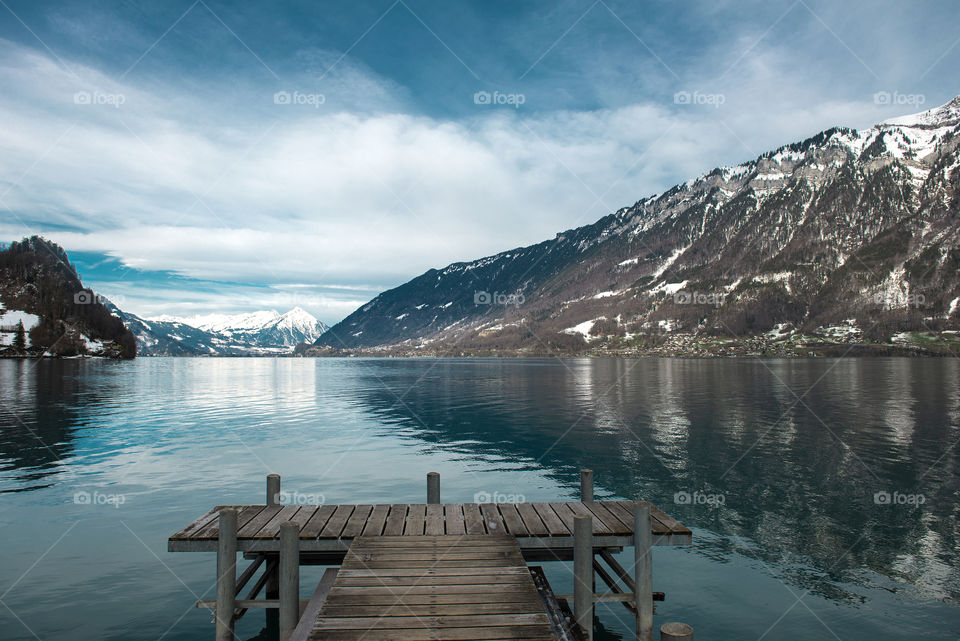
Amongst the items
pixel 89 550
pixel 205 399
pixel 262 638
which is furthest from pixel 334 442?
pixel 205 399

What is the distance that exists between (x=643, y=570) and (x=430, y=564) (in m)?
6.02

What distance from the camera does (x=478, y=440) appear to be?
54062mm

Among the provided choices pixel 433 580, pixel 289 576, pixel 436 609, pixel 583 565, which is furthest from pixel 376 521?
pixel 583 565

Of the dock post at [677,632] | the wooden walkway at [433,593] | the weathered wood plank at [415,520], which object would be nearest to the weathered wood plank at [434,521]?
the weathered wood plank at [415,520]

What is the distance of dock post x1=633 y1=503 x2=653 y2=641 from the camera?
1520 centimetres

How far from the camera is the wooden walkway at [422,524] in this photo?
51.2 feet

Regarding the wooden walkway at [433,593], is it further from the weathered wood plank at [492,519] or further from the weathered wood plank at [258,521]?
the weathered wood plank at [258,521]

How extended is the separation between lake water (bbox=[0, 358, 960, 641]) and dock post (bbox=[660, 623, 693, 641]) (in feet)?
22.3

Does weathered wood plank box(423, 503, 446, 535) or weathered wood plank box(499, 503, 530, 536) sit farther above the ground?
weathered wood plank box(499, 503, 530, 536)

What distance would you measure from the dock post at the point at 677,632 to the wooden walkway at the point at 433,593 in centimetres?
258

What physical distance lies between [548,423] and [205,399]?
66.9m

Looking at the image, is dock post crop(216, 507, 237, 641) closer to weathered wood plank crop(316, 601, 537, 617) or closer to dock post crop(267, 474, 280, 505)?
weathered wood plank crop(316, 601, 537, 617)

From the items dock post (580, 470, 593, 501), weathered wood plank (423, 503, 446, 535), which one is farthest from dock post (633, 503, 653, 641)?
weathered wood plank (423, 503, 446, 535)

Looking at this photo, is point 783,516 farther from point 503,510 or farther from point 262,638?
point 262,638
